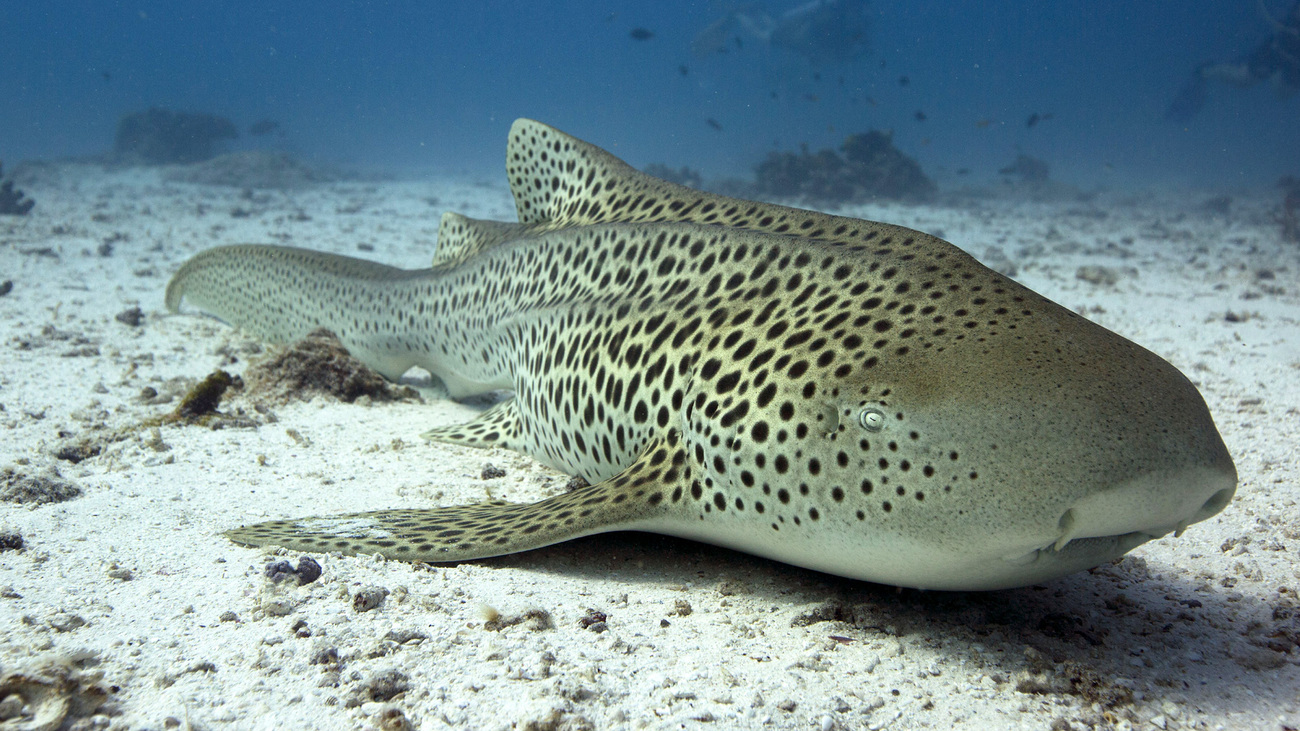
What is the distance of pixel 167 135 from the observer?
3519cm

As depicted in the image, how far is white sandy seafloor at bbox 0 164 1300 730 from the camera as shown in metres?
1.75

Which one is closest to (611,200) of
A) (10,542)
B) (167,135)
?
(10,542)

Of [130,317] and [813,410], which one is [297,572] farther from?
[130,317]

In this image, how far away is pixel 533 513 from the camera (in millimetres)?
2807

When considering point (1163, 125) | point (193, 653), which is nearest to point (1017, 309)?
point (193, 653)

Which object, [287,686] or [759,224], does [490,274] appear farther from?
[287,686]

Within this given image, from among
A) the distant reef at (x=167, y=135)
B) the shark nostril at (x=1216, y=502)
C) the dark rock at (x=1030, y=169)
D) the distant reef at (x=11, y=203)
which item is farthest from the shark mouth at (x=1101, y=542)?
the distant reef at (x=167, y=135)

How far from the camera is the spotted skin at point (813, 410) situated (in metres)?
1.78

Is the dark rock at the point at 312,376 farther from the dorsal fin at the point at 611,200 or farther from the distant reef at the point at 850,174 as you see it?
the distant reef at the point at 850,174

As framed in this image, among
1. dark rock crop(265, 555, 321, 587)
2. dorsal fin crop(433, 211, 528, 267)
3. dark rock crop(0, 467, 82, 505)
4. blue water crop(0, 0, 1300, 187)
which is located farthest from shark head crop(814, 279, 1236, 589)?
blue water crop(0, 0, 1300, 187)

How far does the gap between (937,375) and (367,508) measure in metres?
2.74

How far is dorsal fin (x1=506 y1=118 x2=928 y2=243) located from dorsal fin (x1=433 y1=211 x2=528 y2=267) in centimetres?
21

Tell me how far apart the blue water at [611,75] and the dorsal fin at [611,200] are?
255 feet

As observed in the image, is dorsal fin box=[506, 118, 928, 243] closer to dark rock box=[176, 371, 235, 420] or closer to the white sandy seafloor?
the white sandy seafloor
